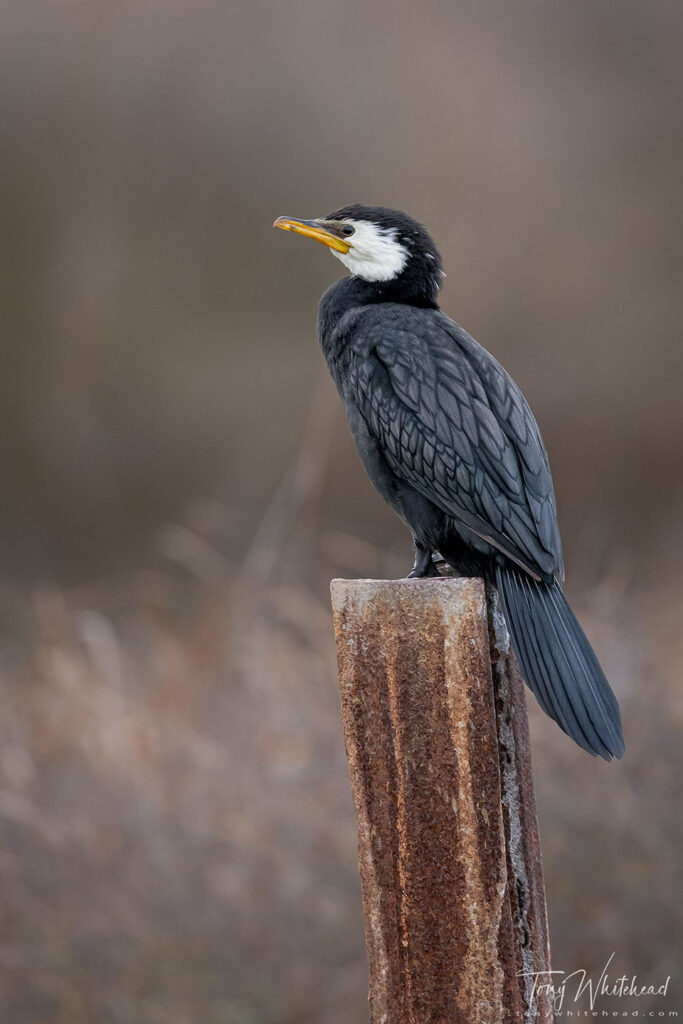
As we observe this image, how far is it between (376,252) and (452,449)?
59 cm

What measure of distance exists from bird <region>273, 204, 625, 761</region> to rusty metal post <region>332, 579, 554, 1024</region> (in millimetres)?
194

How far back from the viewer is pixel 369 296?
96.2 inches

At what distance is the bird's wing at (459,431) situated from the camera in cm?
202

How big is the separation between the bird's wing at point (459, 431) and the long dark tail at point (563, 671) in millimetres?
95

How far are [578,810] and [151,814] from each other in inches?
53.9

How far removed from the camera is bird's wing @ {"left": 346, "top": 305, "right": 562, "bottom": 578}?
202 cm

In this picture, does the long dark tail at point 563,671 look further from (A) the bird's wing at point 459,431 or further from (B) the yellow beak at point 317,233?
(B) the yellow beak at point 317,233

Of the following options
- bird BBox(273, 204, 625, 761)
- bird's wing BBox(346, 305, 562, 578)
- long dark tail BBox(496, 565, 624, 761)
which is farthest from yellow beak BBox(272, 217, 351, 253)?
long dark tail BBox(496, 565, 624, 761)

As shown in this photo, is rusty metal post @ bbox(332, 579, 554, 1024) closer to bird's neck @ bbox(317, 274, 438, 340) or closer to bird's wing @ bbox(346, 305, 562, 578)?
bird's wing @ bbox(346, 305, 562, 578)

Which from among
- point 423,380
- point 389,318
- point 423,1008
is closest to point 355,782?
point 423,1008
